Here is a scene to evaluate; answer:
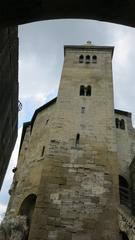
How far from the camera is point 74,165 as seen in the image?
13.9 meters

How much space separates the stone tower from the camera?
1174 centimetres

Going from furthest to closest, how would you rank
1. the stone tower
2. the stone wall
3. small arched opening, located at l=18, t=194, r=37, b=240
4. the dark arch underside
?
1. small arched opening, located at l=18, t=194, r=37, b=240
2. the stone tower
3. the stone wall
4. the dark arch underside

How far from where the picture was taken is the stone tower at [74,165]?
1174 cm

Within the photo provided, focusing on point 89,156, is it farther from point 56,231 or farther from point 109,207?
point 56,231

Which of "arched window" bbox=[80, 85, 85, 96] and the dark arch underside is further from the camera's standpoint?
"arched window" bbox=[80, 85, 85, 96]

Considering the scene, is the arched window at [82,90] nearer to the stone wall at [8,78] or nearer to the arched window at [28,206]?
the arched window at [28,206]

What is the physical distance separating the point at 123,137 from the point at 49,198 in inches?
336

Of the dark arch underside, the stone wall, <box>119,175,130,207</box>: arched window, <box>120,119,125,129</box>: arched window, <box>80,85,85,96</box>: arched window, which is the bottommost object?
the dark arch underside

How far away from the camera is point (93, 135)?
15.4m

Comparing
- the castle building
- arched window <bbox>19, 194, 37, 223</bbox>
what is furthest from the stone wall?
arched window <bbox>19, 194, 37, 223</bbox>

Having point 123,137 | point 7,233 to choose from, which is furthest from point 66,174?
point 123,137

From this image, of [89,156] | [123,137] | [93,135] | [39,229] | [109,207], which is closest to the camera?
[39,229]

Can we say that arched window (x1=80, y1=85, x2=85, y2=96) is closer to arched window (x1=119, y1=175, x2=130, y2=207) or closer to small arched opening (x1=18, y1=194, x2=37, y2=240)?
arched window (x1=119, y1=175, x2=130, y2=207)

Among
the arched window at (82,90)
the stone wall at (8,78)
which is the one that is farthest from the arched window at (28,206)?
the stone wall at (8,78)
